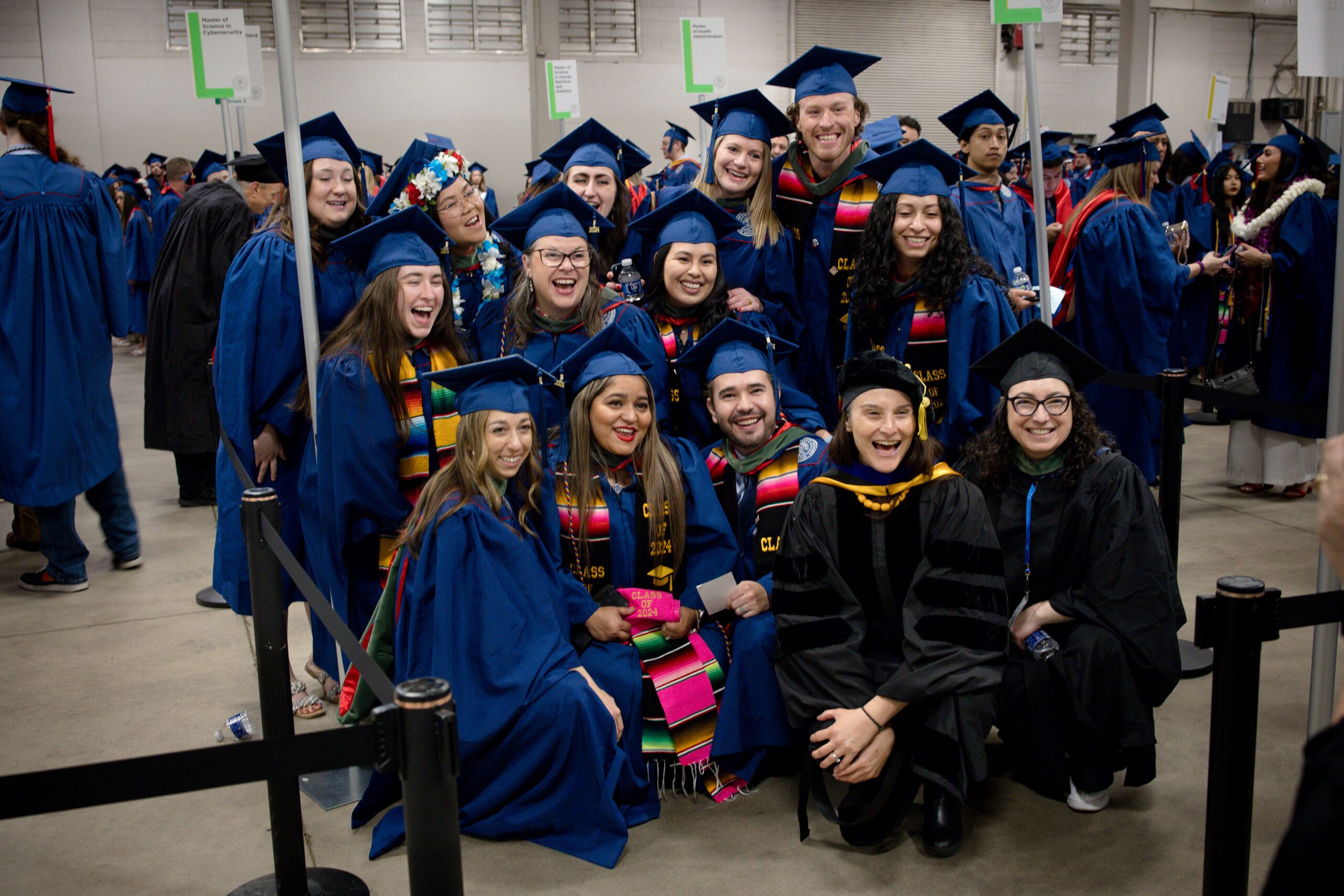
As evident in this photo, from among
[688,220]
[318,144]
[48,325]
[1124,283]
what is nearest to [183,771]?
[318,144]

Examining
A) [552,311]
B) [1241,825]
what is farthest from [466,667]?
[1241,825]

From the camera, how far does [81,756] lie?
363 centimetres

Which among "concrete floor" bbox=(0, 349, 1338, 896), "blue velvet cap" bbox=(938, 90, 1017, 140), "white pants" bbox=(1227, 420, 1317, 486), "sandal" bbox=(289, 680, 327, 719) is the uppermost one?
"blue velvet cap" bbox=(938, 90, 1017, 140)

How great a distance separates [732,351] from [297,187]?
1364mm

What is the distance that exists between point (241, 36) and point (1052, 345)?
3.94m

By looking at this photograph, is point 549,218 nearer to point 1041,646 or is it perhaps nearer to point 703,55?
point 1041,646

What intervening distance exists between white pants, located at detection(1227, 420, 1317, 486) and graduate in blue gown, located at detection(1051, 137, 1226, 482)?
102 centimetres

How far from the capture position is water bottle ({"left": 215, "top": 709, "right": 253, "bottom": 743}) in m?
3.65

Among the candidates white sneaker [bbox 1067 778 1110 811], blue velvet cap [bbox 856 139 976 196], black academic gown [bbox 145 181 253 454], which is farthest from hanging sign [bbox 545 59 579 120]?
white sneaker [bbox 1067 778 1110 811]

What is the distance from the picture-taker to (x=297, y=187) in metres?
3.11

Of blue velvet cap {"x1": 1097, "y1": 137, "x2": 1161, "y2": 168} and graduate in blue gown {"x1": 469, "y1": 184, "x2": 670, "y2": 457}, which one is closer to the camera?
graduate in blue gown {"x1": 469, "y1": 184, "x2": 670, "y2": 457}

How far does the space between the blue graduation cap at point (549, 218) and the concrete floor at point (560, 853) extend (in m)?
1.78

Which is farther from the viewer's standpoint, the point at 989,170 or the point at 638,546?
the point at 989,170

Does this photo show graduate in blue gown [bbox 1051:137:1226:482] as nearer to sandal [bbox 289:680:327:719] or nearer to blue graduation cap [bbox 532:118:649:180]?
blue graduation cap [bbox 532:118:649:180]
